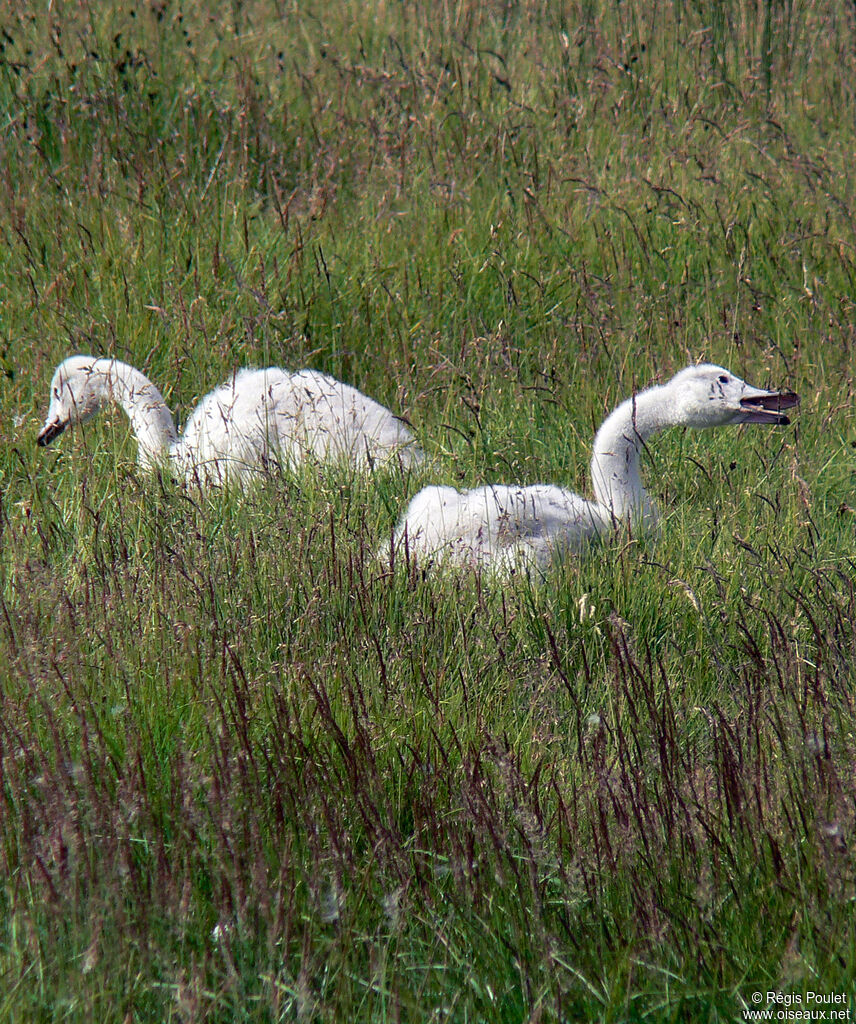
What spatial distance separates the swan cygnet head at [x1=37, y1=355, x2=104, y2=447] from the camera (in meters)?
4.77

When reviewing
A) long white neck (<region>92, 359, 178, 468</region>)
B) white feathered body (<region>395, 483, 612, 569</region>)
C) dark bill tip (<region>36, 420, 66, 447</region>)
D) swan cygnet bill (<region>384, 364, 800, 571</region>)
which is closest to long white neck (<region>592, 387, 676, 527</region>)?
swan cygnet bill (<region>384, 364, 800, 571</region>)

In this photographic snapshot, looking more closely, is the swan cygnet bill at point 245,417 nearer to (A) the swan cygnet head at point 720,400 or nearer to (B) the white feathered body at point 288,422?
(B) the white feathered body at point 288,422

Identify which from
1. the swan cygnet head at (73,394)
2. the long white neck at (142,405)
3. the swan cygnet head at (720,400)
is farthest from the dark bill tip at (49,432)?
the swan cygnet head at (720,400)

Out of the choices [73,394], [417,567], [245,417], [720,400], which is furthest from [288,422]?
[720,400]

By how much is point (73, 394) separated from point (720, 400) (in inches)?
106

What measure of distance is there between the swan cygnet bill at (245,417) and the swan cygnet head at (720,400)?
1134mm

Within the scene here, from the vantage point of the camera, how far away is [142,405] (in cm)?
500

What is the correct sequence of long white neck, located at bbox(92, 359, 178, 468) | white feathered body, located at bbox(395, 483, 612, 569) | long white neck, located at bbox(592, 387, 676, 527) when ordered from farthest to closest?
1. long white neck, located at bbox(92, 359, 178, 468)
2. long white neck, located at bbox(592, 387, 676, 527)
3. white feathered body, located at bbox(395, 483, 612, 569)

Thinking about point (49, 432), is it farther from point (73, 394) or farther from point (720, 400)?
point (720, 400)

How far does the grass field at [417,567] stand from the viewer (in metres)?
2.19

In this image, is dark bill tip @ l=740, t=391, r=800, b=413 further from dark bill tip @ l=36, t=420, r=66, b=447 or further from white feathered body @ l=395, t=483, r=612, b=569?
dark bill tip @ l=36, t=420, r=66, b=447

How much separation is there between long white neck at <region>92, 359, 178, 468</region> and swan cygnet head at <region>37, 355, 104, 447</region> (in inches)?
1.7

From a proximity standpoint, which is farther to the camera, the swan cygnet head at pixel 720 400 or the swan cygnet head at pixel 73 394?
the swan cygnet head at pixel 73 394

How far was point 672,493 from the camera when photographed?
4645mm
